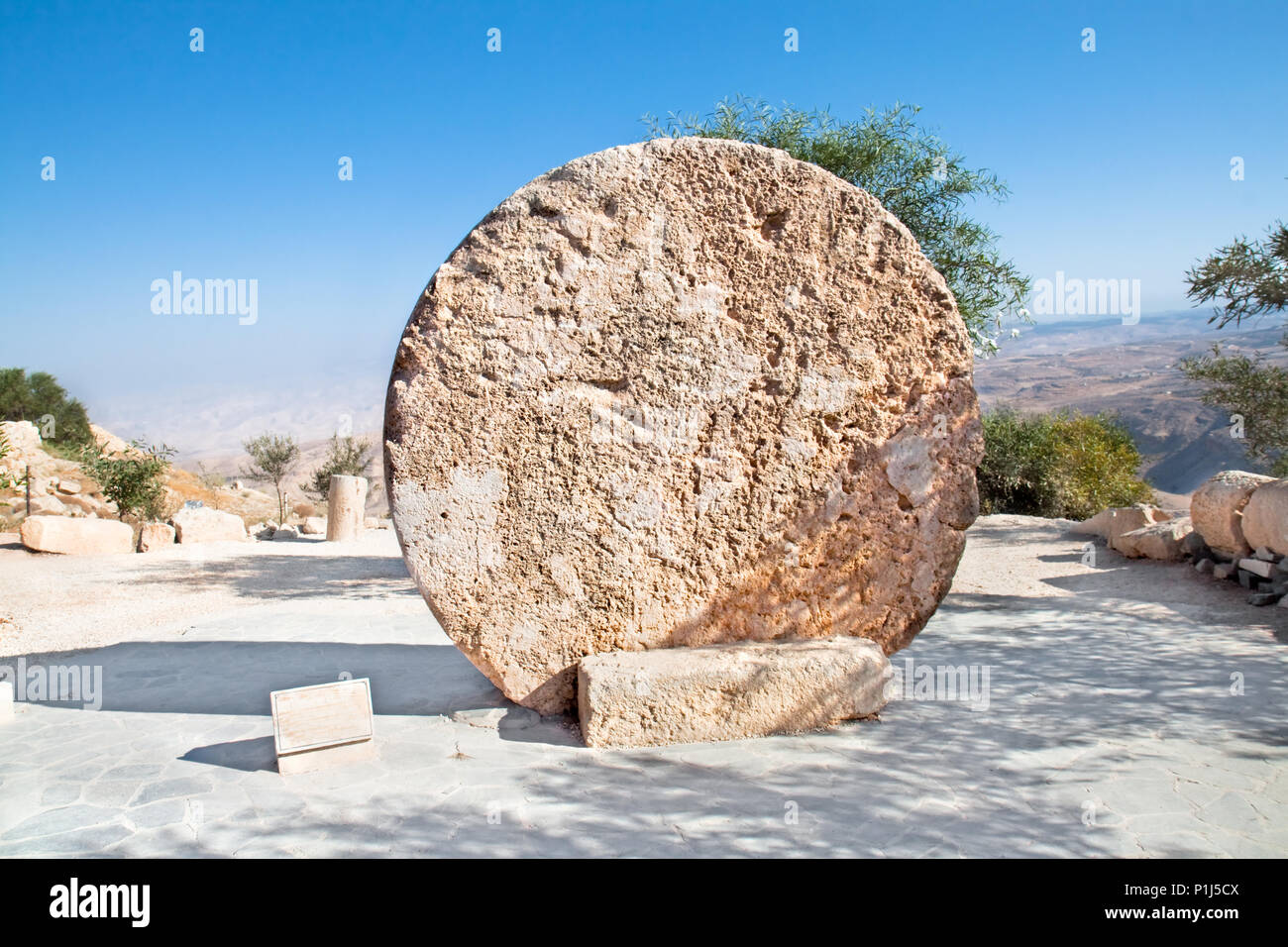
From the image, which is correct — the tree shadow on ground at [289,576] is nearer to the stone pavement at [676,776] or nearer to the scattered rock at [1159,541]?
the stone pavement at [676,776]

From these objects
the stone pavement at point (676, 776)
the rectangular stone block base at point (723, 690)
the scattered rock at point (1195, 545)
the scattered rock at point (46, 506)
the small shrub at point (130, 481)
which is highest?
the small shrub at point (130, 481)

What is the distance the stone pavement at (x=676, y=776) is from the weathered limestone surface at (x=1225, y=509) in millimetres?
2937

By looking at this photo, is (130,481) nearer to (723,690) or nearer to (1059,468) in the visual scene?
(723,690)

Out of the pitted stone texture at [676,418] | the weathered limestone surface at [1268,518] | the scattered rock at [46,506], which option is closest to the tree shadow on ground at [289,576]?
the pitted stone texture at [676,418]

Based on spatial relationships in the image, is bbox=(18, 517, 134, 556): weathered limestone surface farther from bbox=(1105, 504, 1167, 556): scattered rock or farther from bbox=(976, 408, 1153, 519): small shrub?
bbox=(976, 408, 1153, 519): small shrub

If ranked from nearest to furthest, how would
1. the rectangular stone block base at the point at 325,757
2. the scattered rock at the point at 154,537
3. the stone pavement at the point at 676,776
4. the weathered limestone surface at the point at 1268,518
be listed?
1. the stone pavement at the point at 676,776
2. the rectangular stone block base at the point at 325,757
3. the weathered limestone surface at the point at 1268,518
4. the scattered rock at the point at 154,537

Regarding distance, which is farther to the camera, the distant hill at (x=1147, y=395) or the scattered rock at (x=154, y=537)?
the distant hill at (x=1147, y=395)

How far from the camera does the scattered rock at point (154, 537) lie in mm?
12578

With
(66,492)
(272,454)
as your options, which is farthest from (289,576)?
(66,492)

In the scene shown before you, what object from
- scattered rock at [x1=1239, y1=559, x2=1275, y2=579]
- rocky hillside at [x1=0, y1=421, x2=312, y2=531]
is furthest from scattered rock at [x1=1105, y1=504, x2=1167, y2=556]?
rocky hillside at [x1=0, y1=421, x2=312, y2=531]

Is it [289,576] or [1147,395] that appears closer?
[289,576]

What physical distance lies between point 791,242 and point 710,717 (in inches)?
105

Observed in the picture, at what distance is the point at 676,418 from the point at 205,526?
12.1m

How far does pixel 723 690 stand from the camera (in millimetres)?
4152
